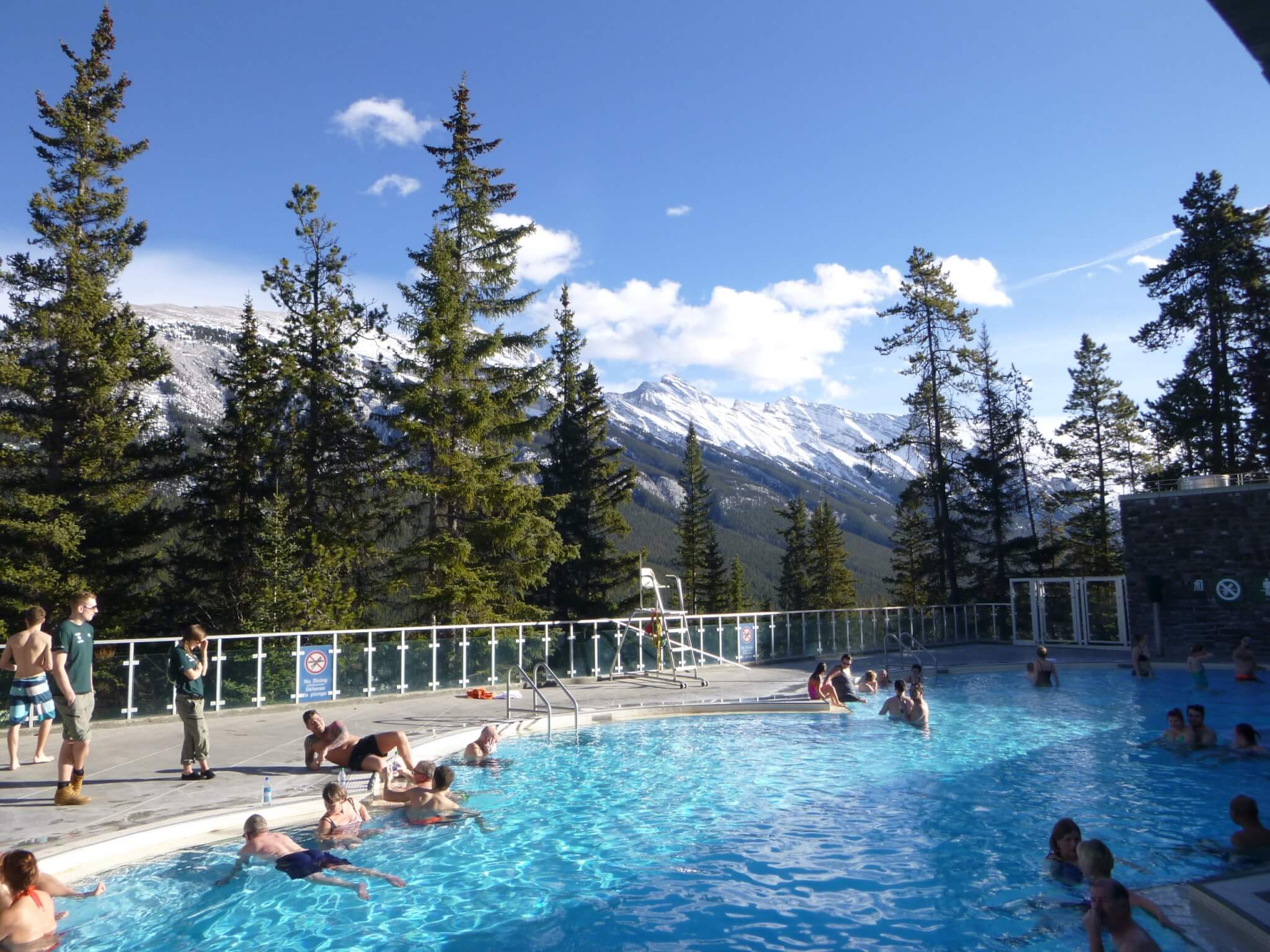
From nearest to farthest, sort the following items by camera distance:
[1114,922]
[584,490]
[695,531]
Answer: [1114,922], [584,490], [695,531]

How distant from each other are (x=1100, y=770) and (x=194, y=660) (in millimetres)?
11300

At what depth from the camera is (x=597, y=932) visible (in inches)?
257

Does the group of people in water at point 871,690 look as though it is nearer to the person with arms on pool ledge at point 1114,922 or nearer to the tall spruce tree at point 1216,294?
the person with arms on pool ledge at point 1114,922

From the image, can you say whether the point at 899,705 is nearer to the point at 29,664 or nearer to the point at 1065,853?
the point at 1065,853

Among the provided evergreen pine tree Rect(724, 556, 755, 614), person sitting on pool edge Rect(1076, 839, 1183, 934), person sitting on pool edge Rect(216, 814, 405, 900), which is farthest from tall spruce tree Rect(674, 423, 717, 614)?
person sitting on pool edge Rect(1076, 839, 1183, 934)

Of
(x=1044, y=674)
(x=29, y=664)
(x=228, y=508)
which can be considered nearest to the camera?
(x=29, y=664)

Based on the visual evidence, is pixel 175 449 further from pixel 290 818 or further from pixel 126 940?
pixel 126 940

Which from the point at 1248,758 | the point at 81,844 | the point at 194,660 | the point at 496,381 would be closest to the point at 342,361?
the point at 496,381

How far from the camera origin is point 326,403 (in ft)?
97.0

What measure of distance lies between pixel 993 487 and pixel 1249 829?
35929 millimetres

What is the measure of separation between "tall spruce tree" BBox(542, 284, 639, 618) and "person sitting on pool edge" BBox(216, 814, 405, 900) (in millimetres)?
28548

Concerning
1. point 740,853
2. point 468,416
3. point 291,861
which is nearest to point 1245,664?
point 740,853

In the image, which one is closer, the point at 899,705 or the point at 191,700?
the point at 191,700

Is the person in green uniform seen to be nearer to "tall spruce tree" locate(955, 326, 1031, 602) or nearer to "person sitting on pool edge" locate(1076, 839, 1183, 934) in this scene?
"person sitting on pool edge" locate(1076, 839, 1183, 934)
